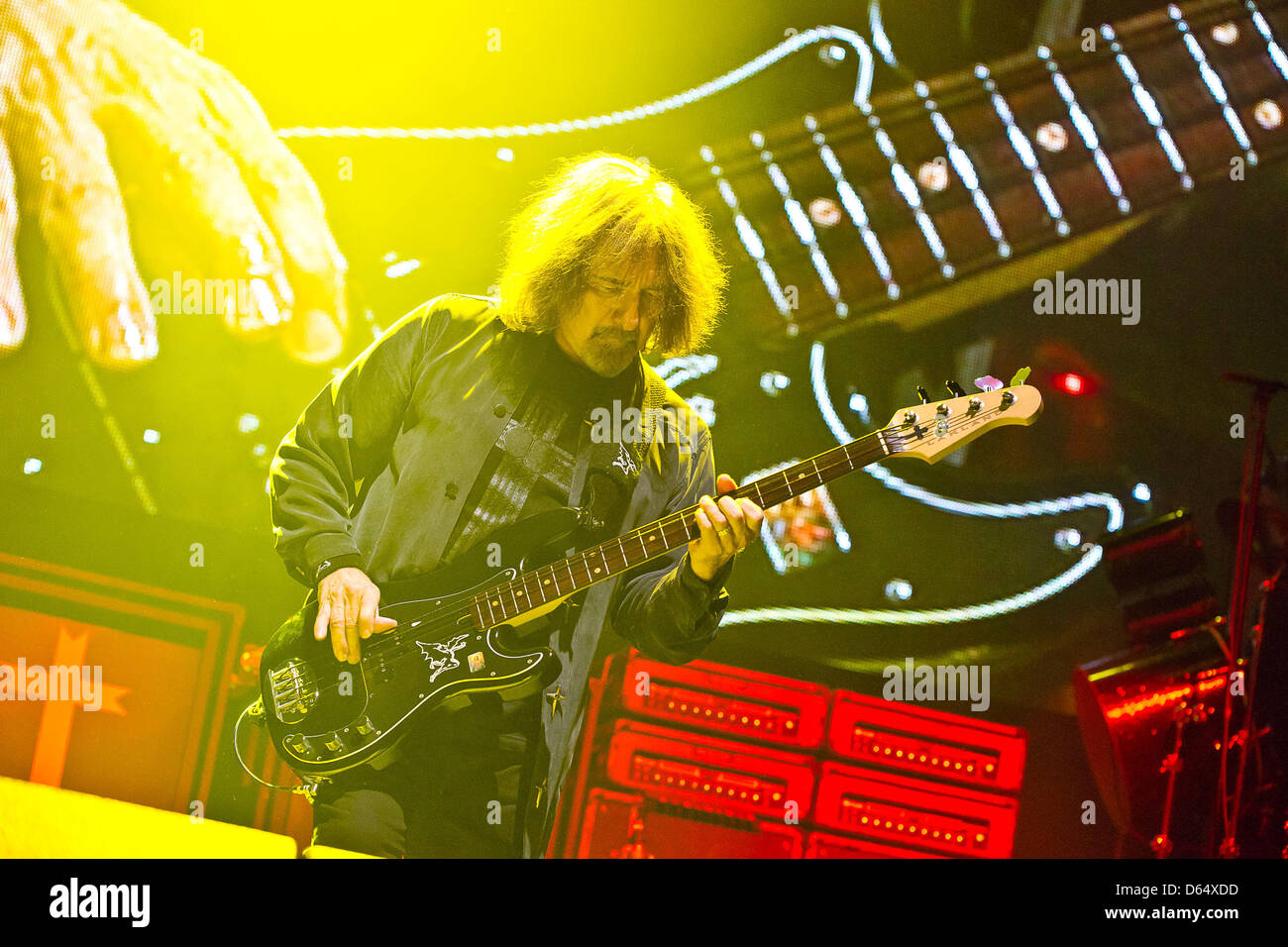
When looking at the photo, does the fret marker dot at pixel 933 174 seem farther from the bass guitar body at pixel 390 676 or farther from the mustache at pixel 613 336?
the bass guitar body at pixel 390 676

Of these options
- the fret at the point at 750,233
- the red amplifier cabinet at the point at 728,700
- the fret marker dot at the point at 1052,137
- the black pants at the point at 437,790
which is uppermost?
the fret marker dot at the point at 1052,137

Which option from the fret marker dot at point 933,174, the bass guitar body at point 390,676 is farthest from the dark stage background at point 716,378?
the bass guitar body at point 390,676

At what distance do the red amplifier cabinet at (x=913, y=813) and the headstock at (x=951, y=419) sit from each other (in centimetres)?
100

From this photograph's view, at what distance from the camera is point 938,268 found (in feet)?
10.4

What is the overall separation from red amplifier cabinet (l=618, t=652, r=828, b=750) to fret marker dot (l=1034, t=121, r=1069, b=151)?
1767mm

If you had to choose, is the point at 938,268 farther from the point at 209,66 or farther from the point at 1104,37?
the point at 209,66

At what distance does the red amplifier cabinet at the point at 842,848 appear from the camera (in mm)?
2949

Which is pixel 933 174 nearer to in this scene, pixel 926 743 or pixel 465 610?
pixel 926 743

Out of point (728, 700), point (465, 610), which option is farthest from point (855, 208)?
point (465, 610)

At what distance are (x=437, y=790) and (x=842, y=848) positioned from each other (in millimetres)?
1139

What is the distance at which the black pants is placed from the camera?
2.61 m

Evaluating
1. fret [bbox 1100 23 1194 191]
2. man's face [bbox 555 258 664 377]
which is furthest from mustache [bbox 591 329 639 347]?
fret [bbox 1100 23 1194 191]

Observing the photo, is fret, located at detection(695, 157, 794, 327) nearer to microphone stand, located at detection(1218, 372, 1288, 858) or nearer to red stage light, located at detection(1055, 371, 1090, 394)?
red stage light, located at detection(1055, 371, 1090, 394)
